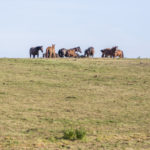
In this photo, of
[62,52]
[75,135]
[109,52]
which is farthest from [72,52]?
[75,135]

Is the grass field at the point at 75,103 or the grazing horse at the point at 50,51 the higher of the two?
the grazing horse at the point at 50,51

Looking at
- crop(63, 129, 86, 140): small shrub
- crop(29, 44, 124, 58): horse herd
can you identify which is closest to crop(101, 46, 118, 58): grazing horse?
crop(29, 44, 124, 58): horse herd

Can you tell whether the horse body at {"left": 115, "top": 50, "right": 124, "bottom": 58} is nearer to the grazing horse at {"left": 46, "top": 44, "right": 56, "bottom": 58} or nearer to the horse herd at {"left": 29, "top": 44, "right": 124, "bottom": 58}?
the horse herd at {"left": 29, "top": 44, "right": 124, "bottom": 58}

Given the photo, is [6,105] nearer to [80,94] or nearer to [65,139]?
[80,94]

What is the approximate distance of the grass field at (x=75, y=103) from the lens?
652 inches

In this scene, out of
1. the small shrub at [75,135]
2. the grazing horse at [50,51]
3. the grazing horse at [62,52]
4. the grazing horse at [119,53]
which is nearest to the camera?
the small shrub at [75,135]

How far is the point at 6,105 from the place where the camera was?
2194 cm

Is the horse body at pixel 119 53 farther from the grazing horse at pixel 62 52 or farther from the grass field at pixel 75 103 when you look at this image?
the grazing horse at pixel 62 52

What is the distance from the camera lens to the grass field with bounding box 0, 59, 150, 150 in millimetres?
16562

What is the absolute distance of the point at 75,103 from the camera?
75.3ft

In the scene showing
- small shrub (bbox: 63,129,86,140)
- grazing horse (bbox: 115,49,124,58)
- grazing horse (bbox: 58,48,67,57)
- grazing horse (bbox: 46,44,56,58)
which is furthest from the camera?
grazing horse (bbox: 58,48,67,57)

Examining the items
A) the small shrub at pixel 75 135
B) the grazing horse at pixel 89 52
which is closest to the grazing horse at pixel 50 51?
the grazing horse at pixel 89 52

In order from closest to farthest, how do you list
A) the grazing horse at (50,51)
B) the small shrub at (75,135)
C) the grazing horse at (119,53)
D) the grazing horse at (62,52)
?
the small shrub at (75,135) → the grazing horse at (50,51) → the grazing horse at (119,53) → the grazing horse at (62,52)

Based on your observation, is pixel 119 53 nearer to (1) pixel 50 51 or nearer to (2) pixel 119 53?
(2) pixel 119 53
